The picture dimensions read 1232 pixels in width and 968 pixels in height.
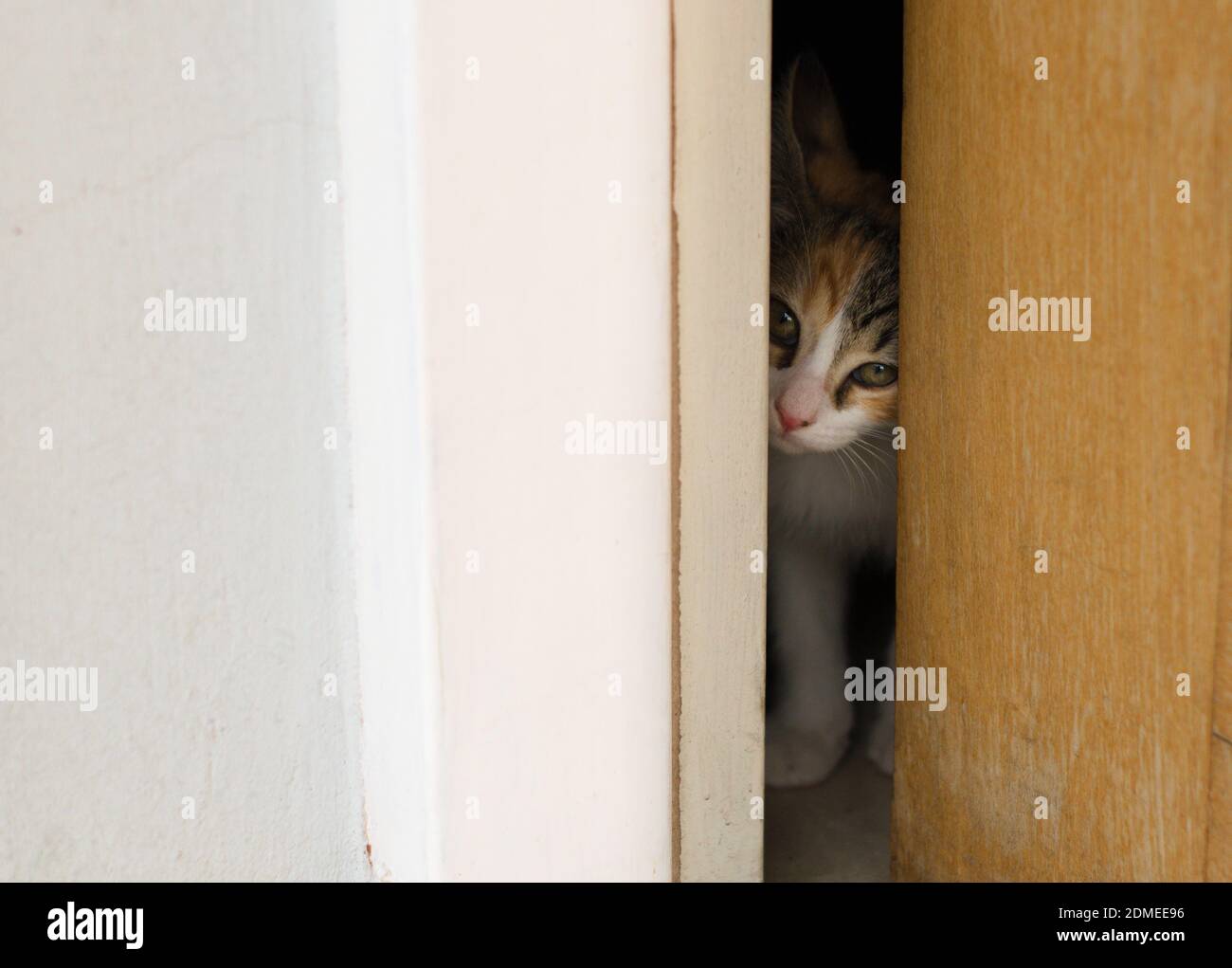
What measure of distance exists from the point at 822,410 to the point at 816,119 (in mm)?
425

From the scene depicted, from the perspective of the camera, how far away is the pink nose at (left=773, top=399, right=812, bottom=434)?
1.08 m

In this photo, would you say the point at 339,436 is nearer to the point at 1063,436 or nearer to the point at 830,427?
the point at 1063,436

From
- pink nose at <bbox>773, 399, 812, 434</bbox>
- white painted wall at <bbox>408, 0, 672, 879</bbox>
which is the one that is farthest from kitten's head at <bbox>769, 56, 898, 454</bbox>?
white painted wall at <bbox>408, 0, 672, 879</bbox>

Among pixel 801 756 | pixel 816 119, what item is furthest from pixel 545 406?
pixel 816 119

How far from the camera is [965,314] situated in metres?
0.70

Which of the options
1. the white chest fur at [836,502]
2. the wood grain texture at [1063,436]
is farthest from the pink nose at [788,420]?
the wood grain texture at [1063,436]

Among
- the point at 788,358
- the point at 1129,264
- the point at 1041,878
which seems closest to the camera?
the point at 1129,264

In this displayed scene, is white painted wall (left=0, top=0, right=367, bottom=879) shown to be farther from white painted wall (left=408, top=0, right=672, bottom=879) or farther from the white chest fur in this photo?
the white chest fur

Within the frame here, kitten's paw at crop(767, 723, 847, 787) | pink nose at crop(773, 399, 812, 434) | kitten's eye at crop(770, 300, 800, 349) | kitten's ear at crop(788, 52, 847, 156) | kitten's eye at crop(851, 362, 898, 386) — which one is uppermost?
kitten's ear at crop(788, 52, 847, 156)

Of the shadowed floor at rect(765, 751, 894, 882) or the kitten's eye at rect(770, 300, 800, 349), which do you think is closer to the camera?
the shadowed floor at rect(765, 751, 894, 882)

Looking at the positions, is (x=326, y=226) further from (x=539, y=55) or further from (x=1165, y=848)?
(x=1165, y=848)

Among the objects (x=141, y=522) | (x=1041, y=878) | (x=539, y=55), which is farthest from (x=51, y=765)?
(x=1041, y=878)

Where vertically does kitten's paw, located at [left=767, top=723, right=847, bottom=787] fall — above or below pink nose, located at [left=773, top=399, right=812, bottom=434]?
below
